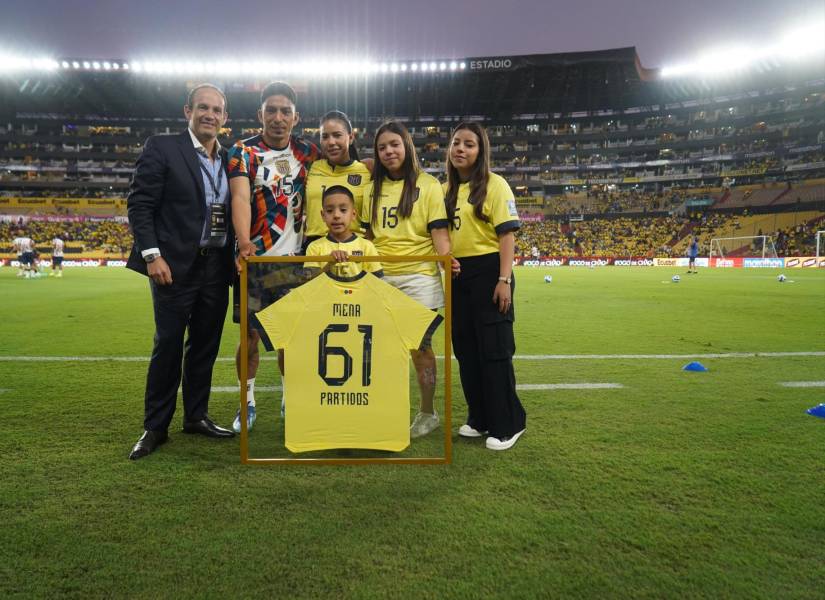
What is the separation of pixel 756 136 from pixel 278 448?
66.0 m

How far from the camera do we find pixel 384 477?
262cm

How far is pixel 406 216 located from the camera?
320 cm

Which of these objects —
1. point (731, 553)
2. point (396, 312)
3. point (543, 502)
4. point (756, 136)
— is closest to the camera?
point (731, 553)

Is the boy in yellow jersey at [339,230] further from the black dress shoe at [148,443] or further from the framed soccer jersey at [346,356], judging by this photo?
the black dress shoe at [148,443]

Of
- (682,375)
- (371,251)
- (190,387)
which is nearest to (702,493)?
(371,251)

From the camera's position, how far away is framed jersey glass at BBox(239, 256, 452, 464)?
110 inches

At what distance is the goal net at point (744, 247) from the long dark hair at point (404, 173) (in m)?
43.7

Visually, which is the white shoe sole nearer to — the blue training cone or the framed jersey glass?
the framed jersey glass

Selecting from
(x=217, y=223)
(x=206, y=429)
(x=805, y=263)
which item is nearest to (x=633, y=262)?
(x=805, y=263)

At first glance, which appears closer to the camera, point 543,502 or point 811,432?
point 543,502

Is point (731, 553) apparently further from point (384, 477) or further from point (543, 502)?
point (384, 477)

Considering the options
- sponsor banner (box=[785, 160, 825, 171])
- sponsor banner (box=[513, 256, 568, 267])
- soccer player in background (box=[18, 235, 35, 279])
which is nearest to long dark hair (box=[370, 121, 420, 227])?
soccer player in background (box=[18, 235, 35, 279])

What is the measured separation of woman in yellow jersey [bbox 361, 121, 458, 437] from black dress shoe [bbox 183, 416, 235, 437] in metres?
1.24

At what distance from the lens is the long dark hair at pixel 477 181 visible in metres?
3.13
